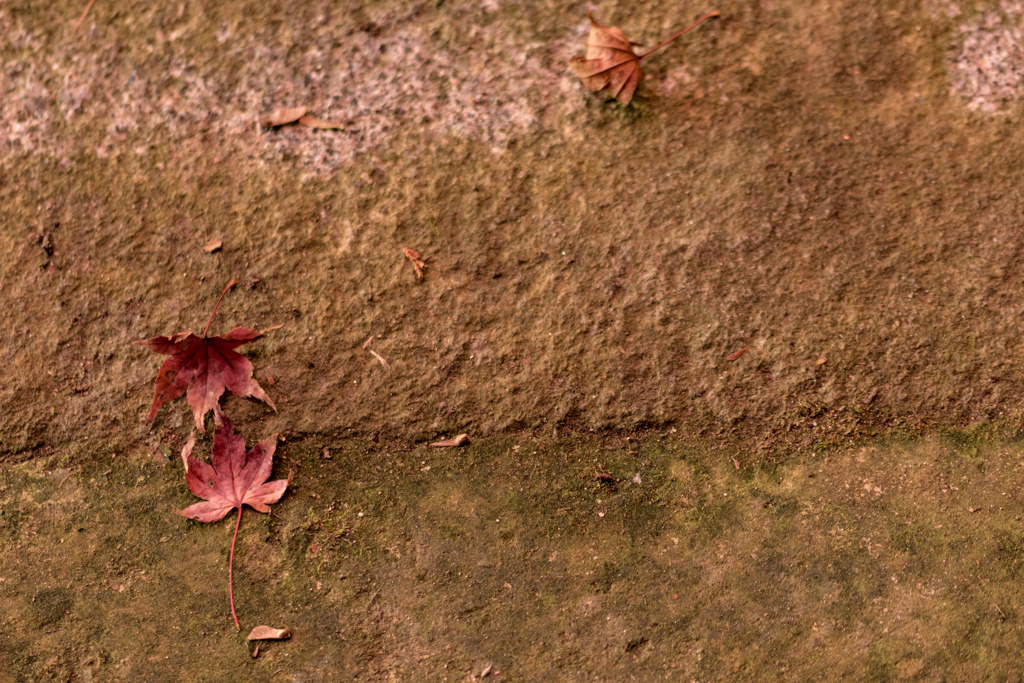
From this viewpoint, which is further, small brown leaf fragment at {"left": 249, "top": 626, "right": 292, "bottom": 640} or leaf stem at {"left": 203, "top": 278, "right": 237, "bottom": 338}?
leaf stem at {"left": 203, "top": 278, "right": 237, "bottom": 338}

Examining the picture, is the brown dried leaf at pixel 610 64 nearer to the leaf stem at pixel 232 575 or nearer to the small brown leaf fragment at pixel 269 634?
the leaf stem at pixel 232 575

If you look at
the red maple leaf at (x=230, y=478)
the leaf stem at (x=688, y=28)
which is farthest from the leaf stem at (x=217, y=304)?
Result: the leaf stem at (x=688, y=28)

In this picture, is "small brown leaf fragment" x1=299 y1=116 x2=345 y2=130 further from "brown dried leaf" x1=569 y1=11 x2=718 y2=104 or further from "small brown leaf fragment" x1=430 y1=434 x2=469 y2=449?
"small brown leaf fragment" x1=430 y1=434 x2=469 y2=449

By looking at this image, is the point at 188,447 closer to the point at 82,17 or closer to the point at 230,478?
the point at 230,478

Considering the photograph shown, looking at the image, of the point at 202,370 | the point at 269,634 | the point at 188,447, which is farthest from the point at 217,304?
the point at 269,634

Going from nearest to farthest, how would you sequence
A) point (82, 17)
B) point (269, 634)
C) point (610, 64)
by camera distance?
1. point (269, 634)
2. point (610, 64)
3. point (82, 17)

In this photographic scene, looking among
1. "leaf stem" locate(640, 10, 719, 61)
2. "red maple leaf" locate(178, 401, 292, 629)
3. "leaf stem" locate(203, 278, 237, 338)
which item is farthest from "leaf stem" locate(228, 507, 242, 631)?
"leaf stem" locate(640, 10, 719, 61)

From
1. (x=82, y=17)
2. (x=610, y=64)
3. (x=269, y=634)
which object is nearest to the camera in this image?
(x=269, y=634)
